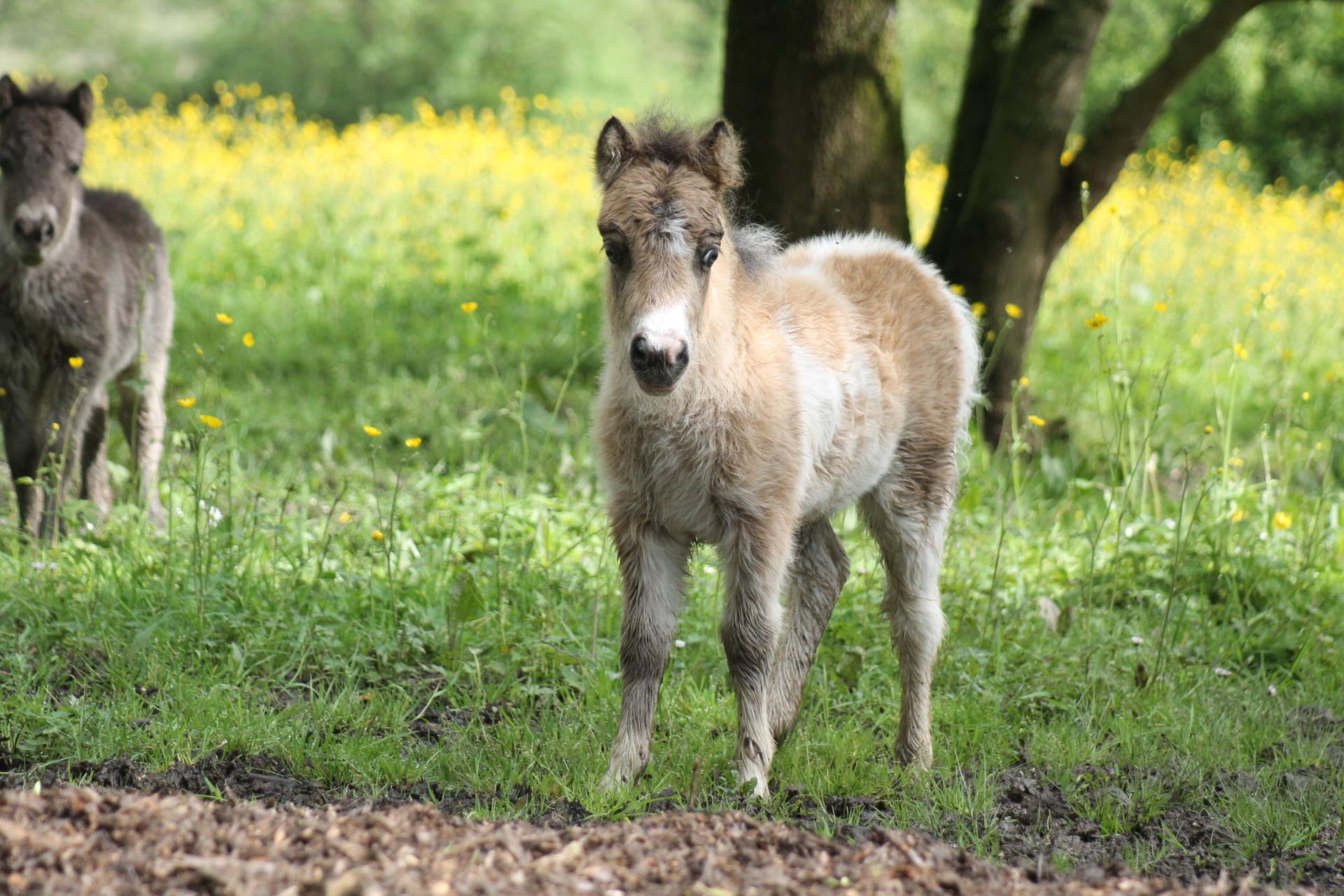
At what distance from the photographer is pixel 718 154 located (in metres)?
3.59

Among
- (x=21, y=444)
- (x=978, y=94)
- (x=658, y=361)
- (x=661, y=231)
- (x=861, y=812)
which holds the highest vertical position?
(x=978, y=94)

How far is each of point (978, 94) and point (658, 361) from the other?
16.1ft

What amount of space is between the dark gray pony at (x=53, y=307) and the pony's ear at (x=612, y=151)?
294cm

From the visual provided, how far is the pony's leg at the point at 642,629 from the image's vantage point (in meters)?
3.70

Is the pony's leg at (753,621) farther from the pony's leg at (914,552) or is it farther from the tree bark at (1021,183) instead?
the tree bark at (1021,183)

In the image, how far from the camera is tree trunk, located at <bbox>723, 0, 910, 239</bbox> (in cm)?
614

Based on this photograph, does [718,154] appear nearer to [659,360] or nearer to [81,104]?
[659,360]

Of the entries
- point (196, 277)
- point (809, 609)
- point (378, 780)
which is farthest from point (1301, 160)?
point (378, 780)

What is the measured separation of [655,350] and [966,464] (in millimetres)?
2220

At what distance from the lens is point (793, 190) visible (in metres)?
6.29

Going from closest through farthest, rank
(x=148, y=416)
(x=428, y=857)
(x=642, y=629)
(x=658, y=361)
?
(x=428, y=857)
(x=658, y=361)
(x=642, y=629)
(x=148, y=416)

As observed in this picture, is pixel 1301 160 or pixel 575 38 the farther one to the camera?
pixel 575 38

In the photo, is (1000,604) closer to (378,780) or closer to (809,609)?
(809,609)

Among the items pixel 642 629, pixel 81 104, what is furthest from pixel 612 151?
pixel 81 104
